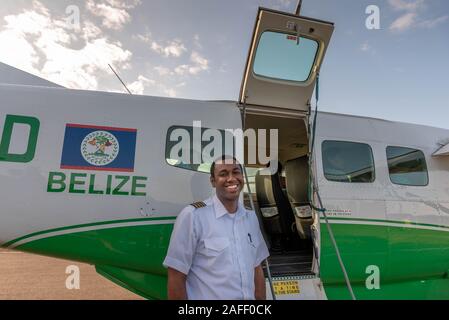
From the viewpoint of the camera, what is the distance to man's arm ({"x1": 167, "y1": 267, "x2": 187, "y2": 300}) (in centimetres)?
194

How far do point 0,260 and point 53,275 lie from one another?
103 inches

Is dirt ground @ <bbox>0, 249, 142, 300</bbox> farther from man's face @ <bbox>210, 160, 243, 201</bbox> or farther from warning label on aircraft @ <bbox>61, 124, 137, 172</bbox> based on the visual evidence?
man's face @ <bbox>210, 160, 243, 201</bbox>

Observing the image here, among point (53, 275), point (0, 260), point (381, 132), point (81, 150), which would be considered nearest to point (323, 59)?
point (381, 132)

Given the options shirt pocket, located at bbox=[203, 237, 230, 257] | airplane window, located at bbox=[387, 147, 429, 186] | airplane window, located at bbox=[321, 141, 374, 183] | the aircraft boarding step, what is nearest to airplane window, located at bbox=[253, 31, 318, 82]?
airplane window, located at bbox=[321, 141, 374, 183]

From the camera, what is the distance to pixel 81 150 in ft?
11.0

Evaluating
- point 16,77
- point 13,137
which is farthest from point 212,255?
point 16,77

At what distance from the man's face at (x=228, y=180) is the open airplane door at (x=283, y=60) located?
1.76 metres

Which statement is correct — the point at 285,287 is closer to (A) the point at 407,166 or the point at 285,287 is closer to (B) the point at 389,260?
(B) the point at 389,260

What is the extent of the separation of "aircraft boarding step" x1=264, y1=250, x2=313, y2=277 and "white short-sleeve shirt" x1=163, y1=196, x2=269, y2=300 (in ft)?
5.90

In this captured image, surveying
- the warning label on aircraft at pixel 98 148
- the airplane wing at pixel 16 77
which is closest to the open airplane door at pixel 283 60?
the warning label on aircraft at pixel 98 148

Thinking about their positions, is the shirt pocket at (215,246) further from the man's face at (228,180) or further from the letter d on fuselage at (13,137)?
the letter d on fuselage at (13,137)

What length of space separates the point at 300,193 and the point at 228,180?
3.33 meters
